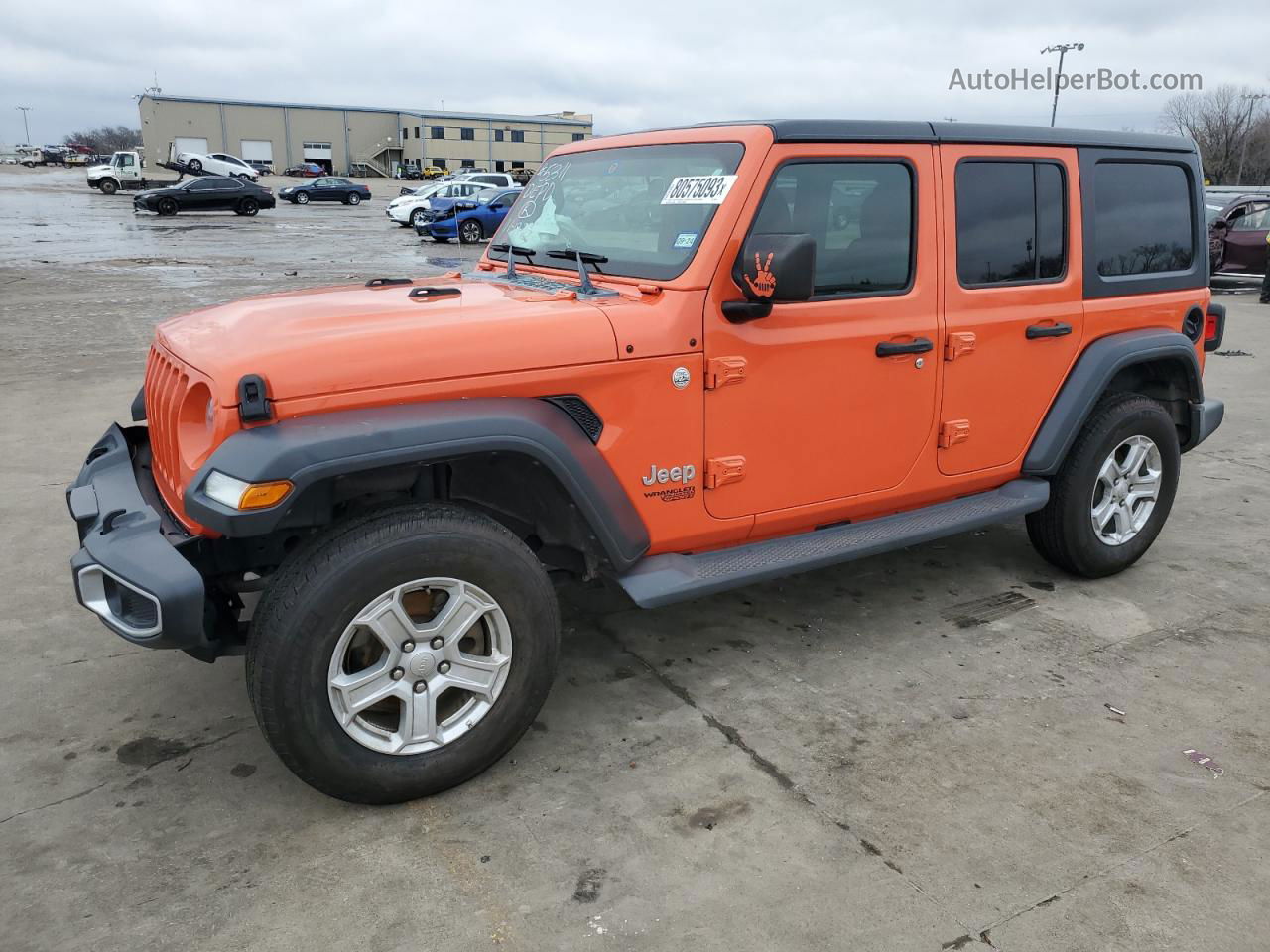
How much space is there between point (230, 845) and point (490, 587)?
1002 millimetres

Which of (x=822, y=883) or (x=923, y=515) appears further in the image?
(x=923, y=515)

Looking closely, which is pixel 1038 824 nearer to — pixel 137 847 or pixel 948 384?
pixel 948 384

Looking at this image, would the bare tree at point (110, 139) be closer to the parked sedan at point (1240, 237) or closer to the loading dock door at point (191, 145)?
the loading dock door at point (191, 145)

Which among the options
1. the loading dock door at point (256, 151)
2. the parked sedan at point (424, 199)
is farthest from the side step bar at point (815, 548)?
the loading dock door at point (256, 151)

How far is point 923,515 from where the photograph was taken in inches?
154

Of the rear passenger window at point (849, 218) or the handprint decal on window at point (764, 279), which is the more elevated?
the rear passenger window at point (849, 218)

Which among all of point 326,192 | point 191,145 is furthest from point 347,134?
point 326,192

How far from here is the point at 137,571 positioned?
2.56 metres

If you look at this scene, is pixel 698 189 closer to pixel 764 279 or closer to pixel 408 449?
pixel 764 279

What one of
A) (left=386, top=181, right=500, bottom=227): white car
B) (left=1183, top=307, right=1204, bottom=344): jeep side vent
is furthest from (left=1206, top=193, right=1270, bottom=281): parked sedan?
(left=386, top=181, right=500, bottom=227): white car

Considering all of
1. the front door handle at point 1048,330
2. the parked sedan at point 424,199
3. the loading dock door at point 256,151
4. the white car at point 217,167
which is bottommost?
→ the front door handle at point 1048,330

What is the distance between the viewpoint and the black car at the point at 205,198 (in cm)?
3072

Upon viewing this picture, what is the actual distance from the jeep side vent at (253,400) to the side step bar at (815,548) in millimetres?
1242

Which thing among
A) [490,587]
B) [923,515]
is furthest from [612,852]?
[923,515]
